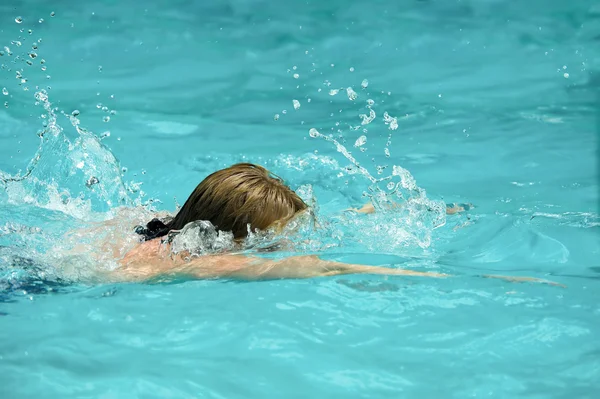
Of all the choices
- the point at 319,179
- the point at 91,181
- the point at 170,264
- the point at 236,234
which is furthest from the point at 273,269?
the point at 319,179

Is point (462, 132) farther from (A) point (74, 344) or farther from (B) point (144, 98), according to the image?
(A) point (74, 344)

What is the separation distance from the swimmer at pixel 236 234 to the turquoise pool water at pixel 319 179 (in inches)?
4.2

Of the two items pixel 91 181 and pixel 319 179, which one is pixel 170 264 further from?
pixel 319 179

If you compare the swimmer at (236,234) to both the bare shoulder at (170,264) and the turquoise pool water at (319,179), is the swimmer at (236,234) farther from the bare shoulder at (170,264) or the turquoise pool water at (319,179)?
the turquoise pool water at (319,179)

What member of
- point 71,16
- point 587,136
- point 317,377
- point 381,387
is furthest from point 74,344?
point 71,16

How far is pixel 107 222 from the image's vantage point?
3834 mm

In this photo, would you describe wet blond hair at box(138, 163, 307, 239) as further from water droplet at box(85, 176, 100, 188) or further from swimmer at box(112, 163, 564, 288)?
water droplet at box(85, 176, 100, 188)

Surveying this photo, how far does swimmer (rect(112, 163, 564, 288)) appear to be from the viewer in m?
3.20

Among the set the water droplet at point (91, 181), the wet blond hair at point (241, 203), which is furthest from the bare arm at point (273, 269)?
the water droplet at point (91, 181)

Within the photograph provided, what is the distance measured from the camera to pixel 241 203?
3.38 m

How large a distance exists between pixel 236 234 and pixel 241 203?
150mm

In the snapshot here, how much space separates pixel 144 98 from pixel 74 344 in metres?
5.09

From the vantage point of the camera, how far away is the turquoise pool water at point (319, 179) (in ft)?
8.29

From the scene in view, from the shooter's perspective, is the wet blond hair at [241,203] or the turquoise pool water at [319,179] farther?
the wet blond hair at [241,203]
